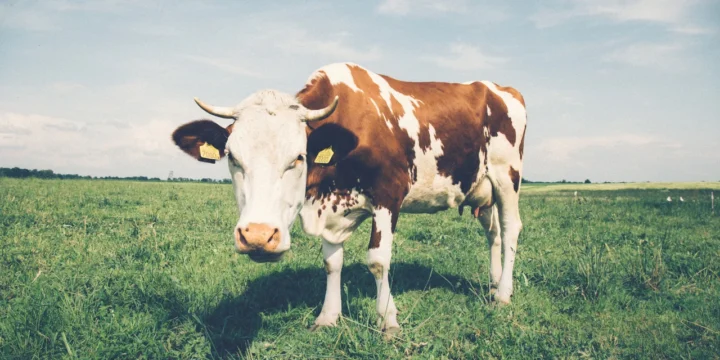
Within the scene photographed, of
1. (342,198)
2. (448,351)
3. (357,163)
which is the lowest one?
(448,351)

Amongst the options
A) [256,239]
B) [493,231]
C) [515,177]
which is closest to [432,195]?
[515,177]

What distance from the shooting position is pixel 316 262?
7.02 metres

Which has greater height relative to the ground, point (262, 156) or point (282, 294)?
point (262, 156)

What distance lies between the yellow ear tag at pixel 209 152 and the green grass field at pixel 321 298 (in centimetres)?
149

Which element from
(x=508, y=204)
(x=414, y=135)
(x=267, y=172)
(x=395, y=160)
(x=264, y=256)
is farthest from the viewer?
(x=508, y=204)

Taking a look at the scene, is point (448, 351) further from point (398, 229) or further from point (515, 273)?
point (398, 229)

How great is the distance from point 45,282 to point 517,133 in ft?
19.0

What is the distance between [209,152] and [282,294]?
2.04 metres

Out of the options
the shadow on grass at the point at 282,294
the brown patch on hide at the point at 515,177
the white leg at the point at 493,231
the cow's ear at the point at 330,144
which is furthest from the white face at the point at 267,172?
the white leg at the point at 493,231

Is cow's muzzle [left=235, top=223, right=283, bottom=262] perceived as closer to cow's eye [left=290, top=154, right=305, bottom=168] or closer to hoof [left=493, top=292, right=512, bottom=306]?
cow's eye [left=290, top=154, right=305, bottom=168]

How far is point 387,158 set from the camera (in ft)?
15.9

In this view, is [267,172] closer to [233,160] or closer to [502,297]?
[233,160]

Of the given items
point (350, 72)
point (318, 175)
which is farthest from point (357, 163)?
point (350, 72)

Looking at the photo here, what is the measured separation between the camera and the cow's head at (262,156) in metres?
3.31
